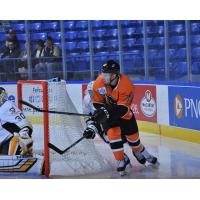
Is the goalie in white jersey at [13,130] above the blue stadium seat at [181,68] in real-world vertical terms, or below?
below

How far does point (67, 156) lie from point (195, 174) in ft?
3.53

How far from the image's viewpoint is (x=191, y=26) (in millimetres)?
10703

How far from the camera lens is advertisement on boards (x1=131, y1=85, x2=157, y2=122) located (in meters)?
10.8

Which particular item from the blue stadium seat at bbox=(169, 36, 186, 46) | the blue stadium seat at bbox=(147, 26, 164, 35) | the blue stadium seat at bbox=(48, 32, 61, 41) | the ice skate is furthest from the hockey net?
the blue stadium seat at bbox=(169, 36, 186, 46)

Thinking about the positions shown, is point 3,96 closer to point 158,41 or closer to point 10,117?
point 10,117

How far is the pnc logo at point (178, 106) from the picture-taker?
35.9ft

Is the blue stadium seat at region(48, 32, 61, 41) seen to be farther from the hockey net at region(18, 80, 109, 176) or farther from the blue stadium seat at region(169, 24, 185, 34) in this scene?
the blue stadium seat at region(169, 24, 185, 34)

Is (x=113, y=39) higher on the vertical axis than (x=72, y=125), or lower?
higher

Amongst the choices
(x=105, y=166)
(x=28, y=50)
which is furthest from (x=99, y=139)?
(x=28, y=50)

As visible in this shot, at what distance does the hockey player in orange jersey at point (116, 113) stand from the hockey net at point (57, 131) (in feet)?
0.49

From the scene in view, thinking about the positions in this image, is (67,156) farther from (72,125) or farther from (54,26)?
(54,26)

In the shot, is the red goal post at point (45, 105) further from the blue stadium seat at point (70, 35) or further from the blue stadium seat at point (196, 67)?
the blue stadium seat at point (196, 67)

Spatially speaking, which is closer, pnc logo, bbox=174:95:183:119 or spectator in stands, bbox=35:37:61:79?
spectator in stands, bbox=35:37:61:79

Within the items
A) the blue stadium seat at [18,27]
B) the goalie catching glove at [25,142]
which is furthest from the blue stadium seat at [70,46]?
the goalie catching glove at [25,142]
